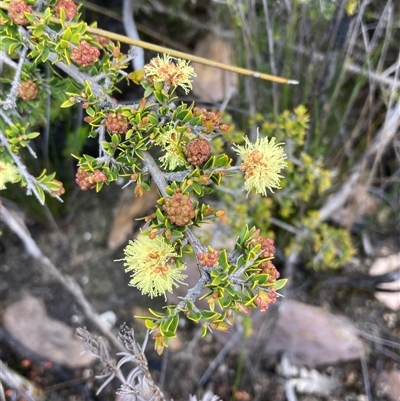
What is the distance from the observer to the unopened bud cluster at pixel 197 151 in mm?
Answer: 621

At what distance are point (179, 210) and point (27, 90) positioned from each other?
41cm

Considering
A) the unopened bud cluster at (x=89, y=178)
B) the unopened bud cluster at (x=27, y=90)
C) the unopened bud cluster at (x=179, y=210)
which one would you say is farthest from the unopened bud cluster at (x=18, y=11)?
the unopened bud cluster at (x=179, y=210)

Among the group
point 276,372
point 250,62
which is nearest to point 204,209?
point 250,62

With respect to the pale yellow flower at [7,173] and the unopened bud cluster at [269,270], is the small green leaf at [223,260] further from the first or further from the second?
the pale yellow flower at [7,173]

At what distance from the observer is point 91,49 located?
0.69 m

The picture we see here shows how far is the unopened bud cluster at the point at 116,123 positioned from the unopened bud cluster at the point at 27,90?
0.23m

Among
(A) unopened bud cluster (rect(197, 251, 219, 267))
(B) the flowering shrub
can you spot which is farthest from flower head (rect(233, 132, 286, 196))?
(A) unopened bud cluster (rect(197, 251, 219, 267))

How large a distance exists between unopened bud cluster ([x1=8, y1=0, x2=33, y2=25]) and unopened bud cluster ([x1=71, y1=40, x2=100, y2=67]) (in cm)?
9

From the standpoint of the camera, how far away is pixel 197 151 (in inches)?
24.4

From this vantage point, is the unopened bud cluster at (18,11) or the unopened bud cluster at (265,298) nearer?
the unopened bud cluster at (265,298)

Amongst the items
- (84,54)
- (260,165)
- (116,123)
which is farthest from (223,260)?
(84,54)

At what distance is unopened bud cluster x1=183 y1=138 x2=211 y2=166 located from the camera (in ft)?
2.04

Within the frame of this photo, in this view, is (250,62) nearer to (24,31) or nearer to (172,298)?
(24,31)

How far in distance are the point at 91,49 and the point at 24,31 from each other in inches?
4.8
